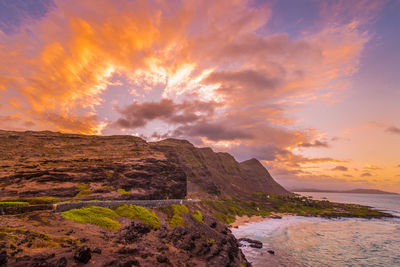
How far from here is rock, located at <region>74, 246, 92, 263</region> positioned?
12.3m

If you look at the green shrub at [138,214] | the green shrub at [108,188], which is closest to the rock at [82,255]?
the green shrub at [138,214]

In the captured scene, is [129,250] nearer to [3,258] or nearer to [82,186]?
[3,258]

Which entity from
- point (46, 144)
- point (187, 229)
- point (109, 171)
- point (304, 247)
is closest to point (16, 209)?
point (187, 229)

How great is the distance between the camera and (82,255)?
40.5 ft

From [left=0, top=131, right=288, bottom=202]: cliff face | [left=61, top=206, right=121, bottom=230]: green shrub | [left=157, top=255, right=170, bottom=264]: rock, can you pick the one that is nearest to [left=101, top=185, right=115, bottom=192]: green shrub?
[left=0, top=131, right=288, bottom=202]: cliff face

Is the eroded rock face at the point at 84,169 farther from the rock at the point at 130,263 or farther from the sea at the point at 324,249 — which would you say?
the sea at the point at 324,249

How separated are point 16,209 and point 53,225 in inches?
200

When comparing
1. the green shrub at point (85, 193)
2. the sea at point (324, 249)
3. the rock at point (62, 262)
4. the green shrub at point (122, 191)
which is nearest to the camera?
the rock at point (62, 262)

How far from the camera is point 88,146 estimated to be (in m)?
55.0

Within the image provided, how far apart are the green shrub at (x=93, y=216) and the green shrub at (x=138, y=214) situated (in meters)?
1.80

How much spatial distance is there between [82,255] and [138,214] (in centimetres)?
1259

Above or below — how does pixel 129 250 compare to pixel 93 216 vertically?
below

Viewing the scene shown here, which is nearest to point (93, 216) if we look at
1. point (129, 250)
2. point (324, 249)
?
point (129, 250)

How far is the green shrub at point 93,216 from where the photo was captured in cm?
1914
